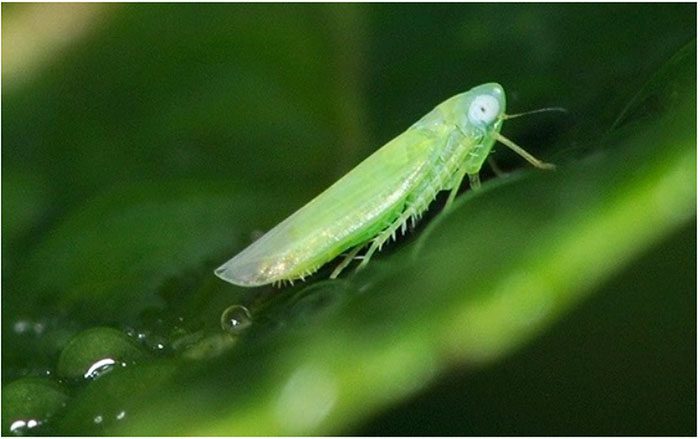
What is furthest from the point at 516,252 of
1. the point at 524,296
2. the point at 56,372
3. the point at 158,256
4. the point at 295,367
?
the point at 158,256

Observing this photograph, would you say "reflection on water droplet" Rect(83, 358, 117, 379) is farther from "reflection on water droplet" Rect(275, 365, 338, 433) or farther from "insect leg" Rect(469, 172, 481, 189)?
"insect leg" Rect(469, 172, 481, 189)

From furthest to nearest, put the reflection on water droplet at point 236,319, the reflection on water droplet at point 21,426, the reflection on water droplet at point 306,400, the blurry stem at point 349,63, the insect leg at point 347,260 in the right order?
the insect leg at point 347,260 → the blurry stem at point 349,63 → the reflection on water droplet at point 236,319 → the reflection on water droplet at point 21,426 → the reflection on water droplet at point 306,400

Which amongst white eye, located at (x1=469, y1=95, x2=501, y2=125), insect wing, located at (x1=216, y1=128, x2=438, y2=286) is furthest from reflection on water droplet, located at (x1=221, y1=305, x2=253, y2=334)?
white eye, located at (x1=469, y1=95, x2=501, y2=125)

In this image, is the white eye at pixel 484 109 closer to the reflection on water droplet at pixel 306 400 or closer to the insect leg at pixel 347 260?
the insect leg at pixel 347 260

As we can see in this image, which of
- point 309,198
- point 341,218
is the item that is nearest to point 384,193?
point 341,218

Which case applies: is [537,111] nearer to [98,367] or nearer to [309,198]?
[309,198]

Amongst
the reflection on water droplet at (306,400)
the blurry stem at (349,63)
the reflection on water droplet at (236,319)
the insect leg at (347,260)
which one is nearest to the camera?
the reflection on water droplet at (306,400)

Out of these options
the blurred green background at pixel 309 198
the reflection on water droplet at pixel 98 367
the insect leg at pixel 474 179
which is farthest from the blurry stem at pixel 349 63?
the reflection on water droplet at pixel 98 367
